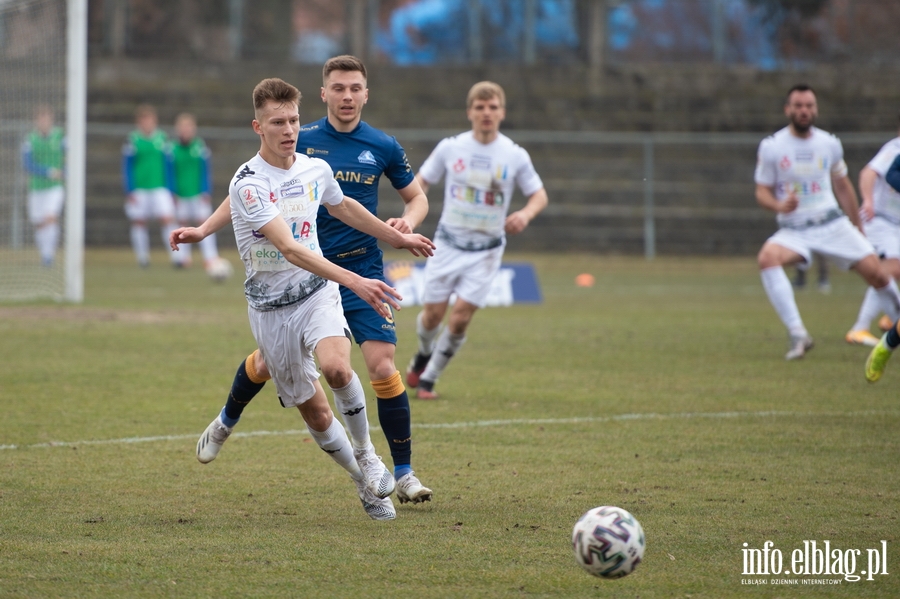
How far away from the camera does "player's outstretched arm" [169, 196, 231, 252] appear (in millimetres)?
5445

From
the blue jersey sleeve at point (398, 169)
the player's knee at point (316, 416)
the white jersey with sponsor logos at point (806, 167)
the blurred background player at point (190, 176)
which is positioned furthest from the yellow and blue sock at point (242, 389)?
the blurred background player at point (190, 176)

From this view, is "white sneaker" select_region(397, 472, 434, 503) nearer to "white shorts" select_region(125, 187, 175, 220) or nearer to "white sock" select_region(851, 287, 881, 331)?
"white sock" select_region(851, 287, 881, 331)

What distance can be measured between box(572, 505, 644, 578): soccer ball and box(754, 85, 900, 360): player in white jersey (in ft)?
22.3

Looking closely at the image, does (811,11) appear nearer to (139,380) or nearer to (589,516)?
(139,380)

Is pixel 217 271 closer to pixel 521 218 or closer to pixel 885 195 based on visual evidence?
pixel 885 195

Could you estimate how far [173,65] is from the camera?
27.5 metres

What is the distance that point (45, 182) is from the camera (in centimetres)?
1953

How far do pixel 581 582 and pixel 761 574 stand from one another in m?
0.72

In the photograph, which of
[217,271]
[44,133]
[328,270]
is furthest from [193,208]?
[328,270]

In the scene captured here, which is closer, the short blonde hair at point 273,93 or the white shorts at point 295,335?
the short blonde hair at point 273,93

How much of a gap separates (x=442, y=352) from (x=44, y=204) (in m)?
12.4

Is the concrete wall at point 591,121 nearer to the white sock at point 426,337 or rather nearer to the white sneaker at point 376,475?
the white sock at point 426,337

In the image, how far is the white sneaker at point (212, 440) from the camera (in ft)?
19.9

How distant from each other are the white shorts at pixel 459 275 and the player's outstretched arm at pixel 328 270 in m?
3.78
